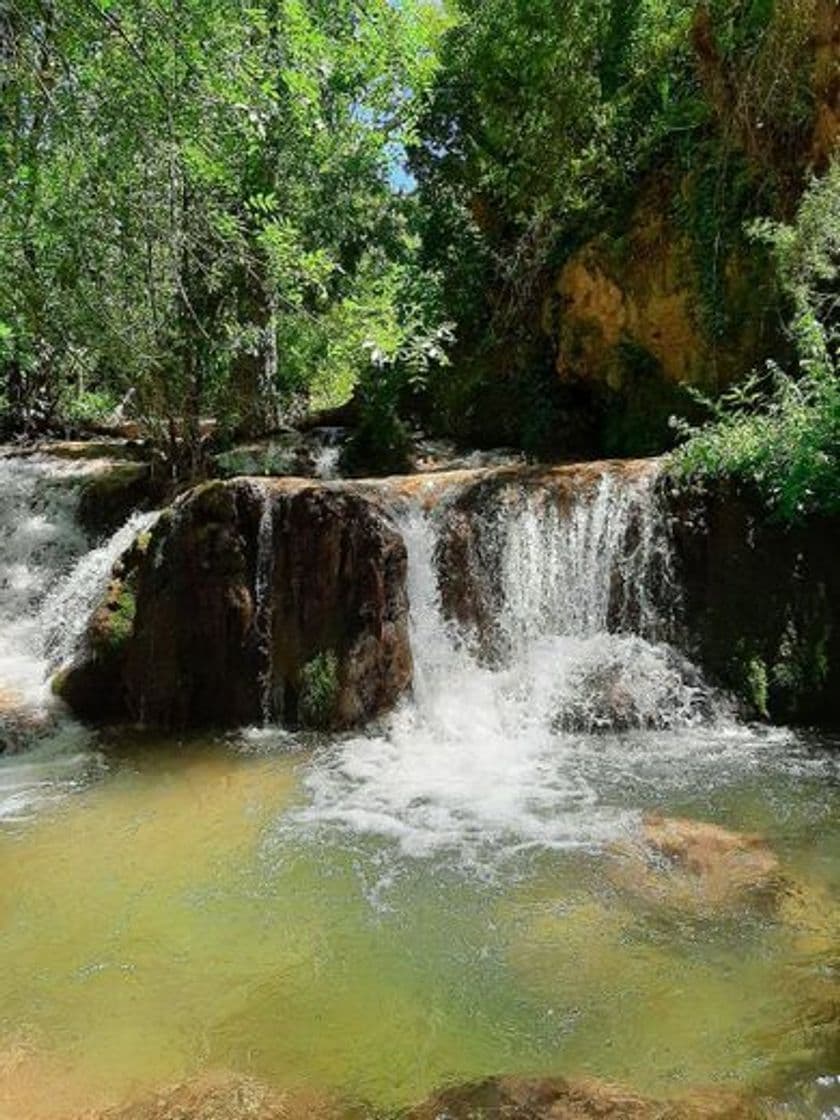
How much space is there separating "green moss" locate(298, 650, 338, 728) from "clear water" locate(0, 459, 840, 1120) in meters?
0.30

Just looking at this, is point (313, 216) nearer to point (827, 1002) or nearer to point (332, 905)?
point (332, 905)

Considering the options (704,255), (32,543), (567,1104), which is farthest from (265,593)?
(704,255)

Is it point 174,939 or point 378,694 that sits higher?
point 378,694

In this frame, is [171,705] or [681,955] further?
[171,705]

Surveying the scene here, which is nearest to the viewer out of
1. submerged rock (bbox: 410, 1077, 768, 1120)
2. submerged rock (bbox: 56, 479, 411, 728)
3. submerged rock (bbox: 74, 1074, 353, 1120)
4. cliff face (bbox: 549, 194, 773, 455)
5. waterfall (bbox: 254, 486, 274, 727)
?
submerged rock (bbox: 410, 1077, 768, 1120)

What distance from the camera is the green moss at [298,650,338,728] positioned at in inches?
278

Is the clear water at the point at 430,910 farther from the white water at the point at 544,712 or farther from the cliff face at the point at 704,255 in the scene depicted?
the cliff face at the point at 704,255

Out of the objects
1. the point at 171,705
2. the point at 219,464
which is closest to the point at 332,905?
the point at 171,705

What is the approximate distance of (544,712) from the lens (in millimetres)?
6961

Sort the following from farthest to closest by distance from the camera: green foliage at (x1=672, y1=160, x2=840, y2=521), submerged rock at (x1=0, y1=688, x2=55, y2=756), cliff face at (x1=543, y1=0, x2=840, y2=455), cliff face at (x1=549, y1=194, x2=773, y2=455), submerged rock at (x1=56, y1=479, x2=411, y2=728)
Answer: cliff face at (x1=549, y1=194, x2=773, y2=455) → cliff face at (x1=543, y1=0, x2=840, y2=455) → submerged rock at (x1=56, y1=479, x2=411, y2=728) → submerged rock at (x1=0, y1=688, x2=55, y2=756) → green foliage at (x1=672, y1=160, x2=840, y2=521)

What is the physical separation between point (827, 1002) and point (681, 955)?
59 centimetres

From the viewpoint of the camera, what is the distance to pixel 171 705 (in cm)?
744

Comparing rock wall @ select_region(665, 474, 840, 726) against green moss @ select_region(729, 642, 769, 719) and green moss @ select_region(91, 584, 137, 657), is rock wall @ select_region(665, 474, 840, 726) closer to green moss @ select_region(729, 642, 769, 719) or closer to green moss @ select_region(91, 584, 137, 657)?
green moss @ select_region(729, 642, 769, 719)

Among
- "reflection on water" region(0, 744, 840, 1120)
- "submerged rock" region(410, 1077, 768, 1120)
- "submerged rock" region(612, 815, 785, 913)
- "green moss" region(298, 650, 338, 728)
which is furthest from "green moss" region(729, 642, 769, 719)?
"submerged rock" region(410, 1077, 768, 1120)
